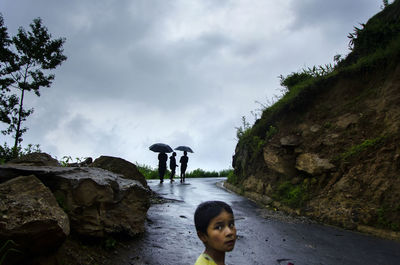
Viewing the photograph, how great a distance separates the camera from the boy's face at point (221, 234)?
2756 mm

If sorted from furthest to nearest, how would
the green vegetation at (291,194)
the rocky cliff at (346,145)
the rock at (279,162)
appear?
the rock at (279,162) < the green vegetation at (291,194) < the rocky cliff at (346,145)

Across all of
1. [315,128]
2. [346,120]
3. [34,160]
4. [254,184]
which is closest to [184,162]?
[254,184]

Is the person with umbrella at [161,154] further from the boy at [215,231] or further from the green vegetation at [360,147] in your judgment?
the boy at [215,231]

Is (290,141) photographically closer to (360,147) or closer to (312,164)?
(312,164)

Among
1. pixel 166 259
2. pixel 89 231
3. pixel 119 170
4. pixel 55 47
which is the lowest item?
pixel 166 259

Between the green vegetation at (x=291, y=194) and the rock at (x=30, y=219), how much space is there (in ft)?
24.7

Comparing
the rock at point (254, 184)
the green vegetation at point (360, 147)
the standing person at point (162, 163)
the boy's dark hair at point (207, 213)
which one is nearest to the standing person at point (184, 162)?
the standing person at point (162, 163)

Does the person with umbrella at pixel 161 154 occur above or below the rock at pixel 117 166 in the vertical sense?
above

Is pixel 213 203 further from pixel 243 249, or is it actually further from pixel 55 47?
pixel 55 47

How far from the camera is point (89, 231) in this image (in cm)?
515

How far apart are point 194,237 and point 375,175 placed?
16.5 feet

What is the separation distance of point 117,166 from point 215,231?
19.8 feet

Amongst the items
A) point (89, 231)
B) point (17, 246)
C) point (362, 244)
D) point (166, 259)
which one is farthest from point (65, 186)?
point (362, 244)

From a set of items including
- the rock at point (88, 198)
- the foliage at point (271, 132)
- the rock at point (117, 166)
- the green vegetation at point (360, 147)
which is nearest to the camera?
the rock at point (88, 198)
